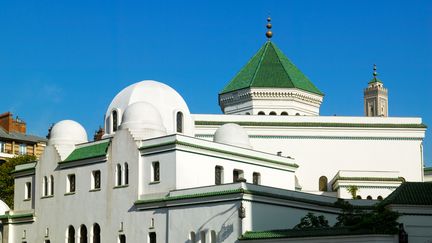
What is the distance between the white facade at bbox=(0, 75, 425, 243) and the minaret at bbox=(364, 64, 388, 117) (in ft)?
169

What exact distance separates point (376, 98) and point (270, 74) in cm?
5067

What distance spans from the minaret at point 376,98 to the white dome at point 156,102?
64.5m

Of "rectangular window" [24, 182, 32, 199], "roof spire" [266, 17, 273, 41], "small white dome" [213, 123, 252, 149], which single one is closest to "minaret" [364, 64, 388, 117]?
"roof spire" [266, 17, 273, 41]

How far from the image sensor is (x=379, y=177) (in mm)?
60281

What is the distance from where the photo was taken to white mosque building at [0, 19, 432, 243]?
43375 millimetres

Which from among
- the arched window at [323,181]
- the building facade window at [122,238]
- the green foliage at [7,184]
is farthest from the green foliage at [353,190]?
the green foliage at [7,184]

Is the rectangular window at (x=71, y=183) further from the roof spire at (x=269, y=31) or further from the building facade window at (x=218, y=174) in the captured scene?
the roof spire at (x=269, y=31)

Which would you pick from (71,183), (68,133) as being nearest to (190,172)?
(71,183)

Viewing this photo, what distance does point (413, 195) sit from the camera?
145 feet

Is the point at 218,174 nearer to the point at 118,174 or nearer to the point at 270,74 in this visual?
the point at 118,174

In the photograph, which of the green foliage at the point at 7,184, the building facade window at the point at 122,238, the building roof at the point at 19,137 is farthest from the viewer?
the building roof at the point at 19,137

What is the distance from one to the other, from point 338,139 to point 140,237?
2175cm

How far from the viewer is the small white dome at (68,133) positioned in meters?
53.6

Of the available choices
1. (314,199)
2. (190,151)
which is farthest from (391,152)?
(190,151)
